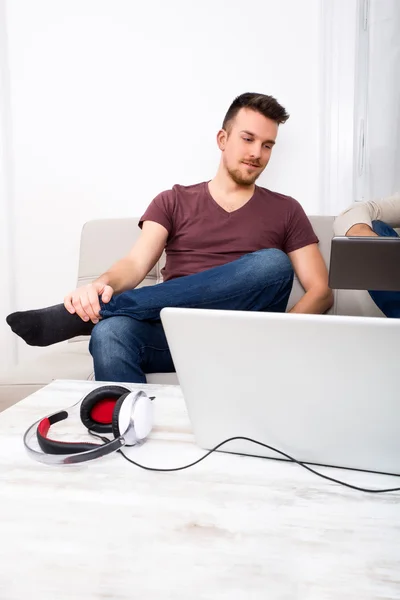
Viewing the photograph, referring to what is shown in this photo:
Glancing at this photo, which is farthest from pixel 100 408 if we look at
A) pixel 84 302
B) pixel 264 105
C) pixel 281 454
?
pixel 264 105

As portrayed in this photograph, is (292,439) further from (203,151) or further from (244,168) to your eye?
(203,151)

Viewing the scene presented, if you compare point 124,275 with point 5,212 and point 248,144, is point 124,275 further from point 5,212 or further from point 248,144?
point 5,212

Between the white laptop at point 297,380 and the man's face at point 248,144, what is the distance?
138 cm

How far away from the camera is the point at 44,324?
121 cm

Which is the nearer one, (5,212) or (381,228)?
(381,228)

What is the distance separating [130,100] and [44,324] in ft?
4.97

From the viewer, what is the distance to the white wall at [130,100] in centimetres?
223

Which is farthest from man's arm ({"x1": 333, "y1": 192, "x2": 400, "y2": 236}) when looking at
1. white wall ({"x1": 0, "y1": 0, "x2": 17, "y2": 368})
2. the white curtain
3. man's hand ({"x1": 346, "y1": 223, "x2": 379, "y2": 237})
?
white wall ({"x1": 0, "y1": 0, "x2": 17, "y2": 368})

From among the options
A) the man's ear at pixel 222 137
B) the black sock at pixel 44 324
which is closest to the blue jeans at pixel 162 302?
the black sock at pixel 44 324

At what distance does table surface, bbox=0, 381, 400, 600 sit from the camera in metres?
0.42

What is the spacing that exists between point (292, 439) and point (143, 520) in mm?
210

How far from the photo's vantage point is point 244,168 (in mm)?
1873

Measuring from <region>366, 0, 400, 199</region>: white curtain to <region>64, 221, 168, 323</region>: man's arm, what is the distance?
3.22 feet

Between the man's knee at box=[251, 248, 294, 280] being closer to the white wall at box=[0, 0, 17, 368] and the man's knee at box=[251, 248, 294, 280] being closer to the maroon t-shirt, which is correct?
the maroon t-shirt
